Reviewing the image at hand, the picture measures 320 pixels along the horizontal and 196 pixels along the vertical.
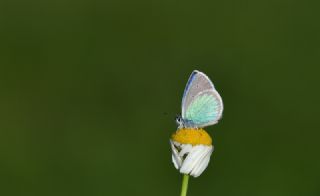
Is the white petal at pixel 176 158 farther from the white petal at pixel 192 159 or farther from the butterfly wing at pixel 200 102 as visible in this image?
the butterfly wing at pixel 200 102

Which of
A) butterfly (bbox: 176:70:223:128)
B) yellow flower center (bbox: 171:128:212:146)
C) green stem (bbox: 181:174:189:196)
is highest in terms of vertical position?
butterfly (bbox: 176:70:223:128)

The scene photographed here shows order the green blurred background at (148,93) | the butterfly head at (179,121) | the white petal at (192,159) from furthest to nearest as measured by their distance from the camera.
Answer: the green blurred background at (148,93) → the butterfly head at (179,121) → the white petal at (192,159)

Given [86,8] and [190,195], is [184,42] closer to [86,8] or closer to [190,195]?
[86,8]

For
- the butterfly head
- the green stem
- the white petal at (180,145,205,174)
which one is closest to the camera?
the green stem

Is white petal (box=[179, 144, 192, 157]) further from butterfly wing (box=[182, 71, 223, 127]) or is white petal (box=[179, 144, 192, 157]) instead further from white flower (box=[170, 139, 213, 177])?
butterfly wing (box=[182, 71, 223, 127])

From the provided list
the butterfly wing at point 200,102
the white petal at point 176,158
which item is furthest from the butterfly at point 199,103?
the white petal at point 176,158

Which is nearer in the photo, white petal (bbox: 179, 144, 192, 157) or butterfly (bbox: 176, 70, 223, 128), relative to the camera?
white petal (bbox: 179, 144, 192, 157)

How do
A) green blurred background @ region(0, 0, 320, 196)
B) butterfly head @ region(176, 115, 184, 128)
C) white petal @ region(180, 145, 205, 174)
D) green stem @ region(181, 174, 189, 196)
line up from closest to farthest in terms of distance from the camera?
1. green stem @ region(181, 174, 189, 196)
2. white petal @ region(180, 145, 205, 174)
3. butterfly head @ region(176, 115, 184, 128)
4. green blurred background @ region(0, 0, 320, 196)

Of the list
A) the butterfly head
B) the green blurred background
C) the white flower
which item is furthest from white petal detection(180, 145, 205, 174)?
the green blurred background

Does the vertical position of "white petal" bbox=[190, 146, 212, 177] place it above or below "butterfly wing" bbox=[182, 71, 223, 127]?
below

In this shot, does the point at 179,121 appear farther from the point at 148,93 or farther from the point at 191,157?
the point at 148,93
